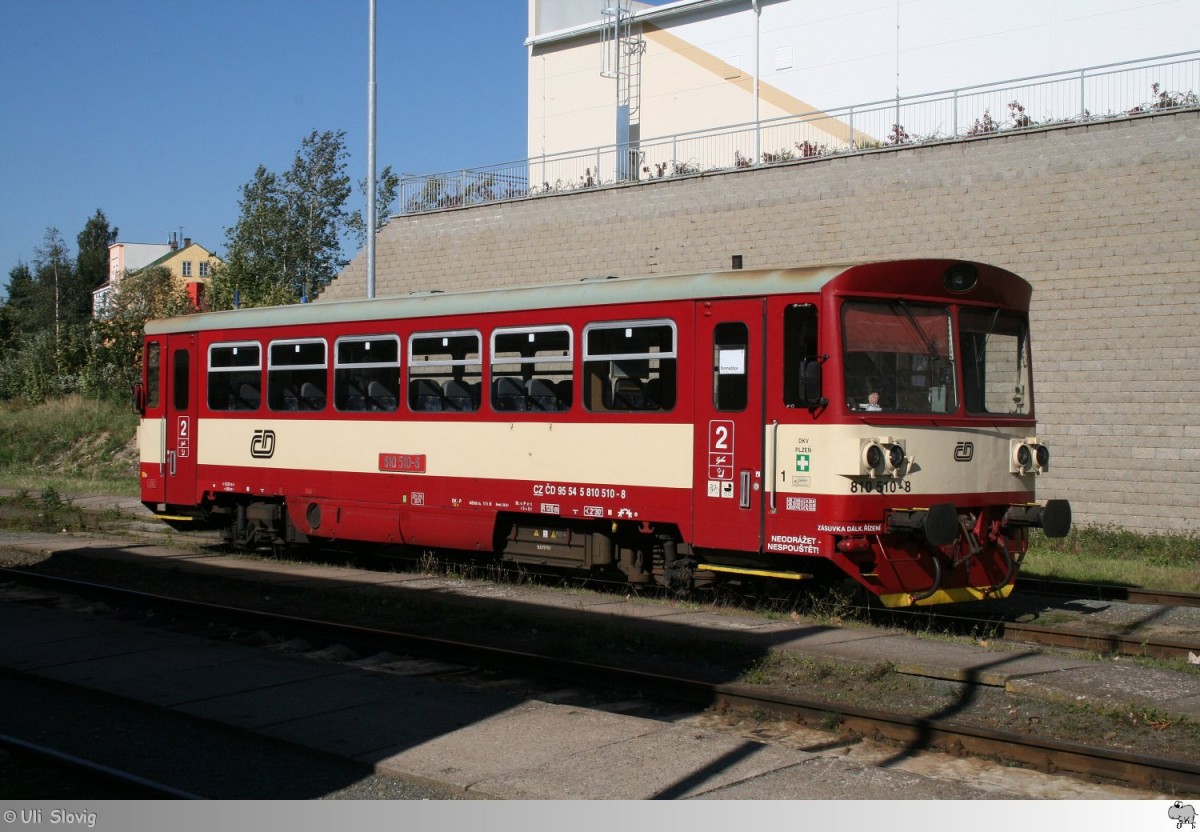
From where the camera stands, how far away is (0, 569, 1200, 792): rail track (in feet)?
21.5

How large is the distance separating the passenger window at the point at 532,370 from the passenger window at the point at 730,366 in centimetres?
180

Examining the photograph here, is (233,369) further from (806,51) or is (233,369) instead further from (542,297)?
(806,51)

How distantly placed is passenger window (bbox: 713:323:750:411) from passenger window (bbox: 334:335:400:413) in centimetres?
450

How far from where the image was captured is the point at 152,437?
57.3 ft

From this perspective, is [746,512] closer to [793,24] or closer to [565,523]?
[565,523]

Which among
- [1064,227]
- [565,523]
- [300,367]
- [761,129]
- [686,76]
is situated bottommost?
[565,523]

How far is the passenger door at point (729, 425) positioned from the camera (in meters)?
10.9

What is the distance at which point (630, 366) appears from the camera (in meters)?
12.0

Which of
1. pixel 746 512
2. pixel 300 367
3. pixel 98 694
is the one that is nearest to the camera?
pixel 98 694

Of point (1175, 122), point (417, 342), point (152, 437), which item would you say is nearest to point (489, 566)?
point (417, 342)

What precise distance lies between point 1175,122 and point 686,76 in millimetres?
16956

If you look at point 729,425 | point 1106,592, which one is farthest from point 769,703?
point 1106,592

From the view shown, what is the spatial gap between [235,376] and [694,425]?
7.56m

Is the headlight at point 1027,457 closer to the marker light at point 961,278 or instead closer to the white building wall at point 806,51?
the marker light at point 961,278
